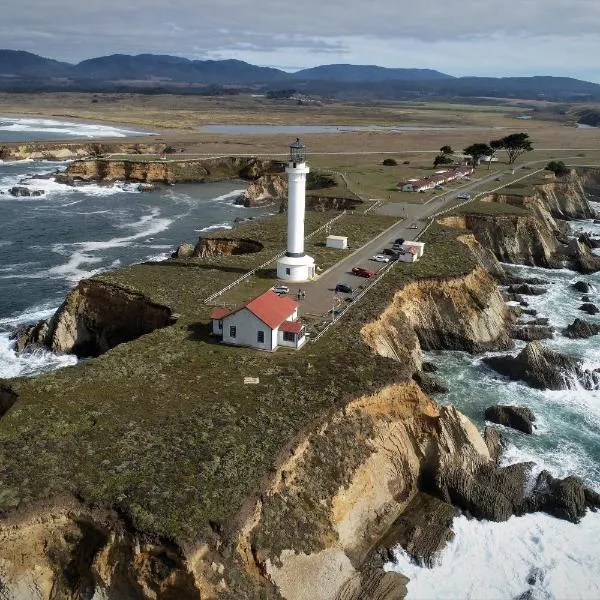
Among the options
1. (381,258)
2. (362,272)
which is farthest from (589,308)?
(362,272)

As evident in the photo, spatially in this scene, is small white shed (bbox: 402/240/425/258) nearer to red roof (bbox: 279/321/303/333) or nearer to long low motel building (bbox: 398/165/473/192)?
red roof (bbox: 279/321/303/333)

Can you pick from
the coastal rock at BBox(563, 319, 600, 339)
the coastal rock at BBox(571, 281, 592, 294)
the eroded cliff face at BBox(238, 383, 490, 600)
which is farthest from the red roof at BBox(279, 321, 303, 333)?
the coastal rock at BBox(571, 281, 592, 294)

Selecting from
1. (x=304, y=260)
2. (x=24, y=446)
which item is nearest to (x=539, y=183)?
(x=304, y=260)

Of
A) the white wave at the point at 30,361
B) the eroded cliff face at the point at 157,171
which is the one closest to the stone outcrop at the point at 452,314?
the white wave at the point at 30,361

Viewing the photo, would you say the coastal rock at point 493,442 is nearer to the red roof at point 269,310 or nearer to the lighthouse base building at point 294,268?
the red roof at point 269,310

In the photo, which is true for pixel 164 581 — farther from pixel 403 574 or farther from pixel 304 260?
pixel 304 260
